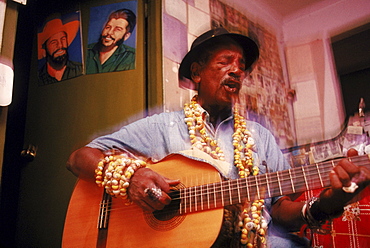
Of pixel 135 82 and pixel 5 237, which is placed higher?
pixel 135 82

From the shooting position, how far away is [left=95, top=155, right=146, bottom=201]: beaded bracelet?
1017 mm

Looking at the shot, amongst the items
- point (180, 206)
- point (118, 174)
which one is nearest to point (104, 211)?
point (118, 174)

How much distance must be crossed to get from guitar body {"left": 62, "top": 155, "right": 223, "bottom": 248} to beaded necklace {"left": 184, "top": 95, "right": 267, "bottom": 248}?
0.10 metres

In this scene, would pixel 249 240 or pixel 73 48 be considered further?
pixel 73 48

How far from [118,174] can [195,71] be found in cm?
45

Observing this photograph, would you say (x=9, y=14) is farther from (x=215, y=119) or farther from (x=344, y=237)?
(x=344, y=237)

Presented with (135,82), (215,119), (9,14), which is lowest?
(215,119)

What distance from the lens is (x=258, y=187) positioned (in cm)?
90

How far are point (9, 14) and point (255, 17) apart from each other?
86cm

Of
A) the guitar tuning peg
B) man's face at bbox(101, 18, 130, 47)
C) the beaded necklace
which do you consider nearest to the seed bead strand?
the beaded necklace

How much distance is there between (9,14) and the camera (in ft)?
3.95

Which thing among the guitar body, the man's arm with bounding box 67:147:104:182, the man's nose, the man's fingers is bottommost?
the guitar body

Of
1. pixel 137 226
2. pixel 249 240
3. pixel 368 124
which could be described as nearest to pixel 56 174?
pixel 137 226

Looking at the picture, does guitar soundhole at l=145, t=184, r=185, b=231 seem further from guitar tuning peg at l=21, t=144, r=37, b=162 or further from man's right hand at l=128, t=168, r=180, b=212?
guitar tuning peg at l=21, t=144, r=37, b=162
